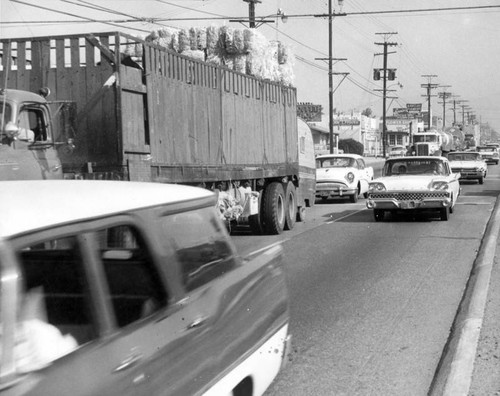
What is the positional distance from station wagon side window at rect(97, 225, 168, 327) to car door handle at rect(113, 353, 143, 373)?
9.4 inches

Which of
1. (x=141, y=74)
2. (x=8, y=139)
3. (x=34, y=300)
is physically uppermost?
(x=141, y=74)

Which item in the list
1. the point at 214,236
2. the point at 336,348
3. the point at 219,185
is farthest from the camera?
the point at 219,185

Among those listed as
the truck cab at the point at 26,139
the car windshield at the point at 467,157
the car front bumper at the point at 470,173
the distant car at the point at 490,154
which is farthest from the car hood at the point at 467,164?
the distant car at the point at 490,154

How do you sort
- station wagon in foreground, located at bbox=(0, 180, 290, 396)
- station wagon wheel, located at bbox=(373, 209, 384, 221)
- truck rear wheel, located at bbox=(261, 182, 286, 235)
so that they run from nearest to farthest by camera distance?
station wagon in foreground, located at bbox=(0, 180, 290, 396) < truck rear wheel, located at bbox=(261, 182, 286, 235) < station wagon wheel, located at bbox=(373, 209, 384, 221)

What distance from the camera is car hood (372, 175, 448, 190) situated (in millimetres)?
16656

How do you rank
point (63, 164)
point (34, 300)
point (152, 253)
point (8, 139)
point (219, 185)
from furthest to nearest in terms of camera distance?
1. point (219, 185)
2. point (63, 164)
3. point (8, 139)
4. point (152, 253)
5. point (34, 300)

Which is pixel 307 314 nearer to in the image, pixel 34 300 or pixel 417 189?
pixel 34 300

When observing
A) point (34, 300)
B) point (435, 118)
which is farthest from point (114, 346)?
point (435, 118)

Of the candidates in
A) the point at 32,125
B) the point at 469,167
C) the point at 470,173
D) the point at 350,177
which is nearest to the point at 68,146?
the point at 32,125

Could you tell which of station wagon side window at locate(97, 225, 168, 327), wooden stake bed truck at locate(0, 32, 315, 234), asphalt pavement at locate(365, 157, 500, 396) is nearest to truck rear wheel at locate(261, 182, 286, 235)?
wooden stake bed truck at locate(0, 32, 315, 234)

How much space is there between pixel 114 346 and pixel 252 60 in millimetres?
13890

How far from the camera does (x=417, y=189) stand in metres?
16.6

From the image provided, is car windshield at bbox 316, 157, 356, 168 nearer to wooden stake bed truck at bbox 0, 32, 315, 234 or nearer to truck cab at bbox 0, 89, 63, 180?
wooden stake bed truck at bbox 0, 32, 315, 234

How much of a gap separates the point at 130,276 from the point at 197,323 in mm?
374
